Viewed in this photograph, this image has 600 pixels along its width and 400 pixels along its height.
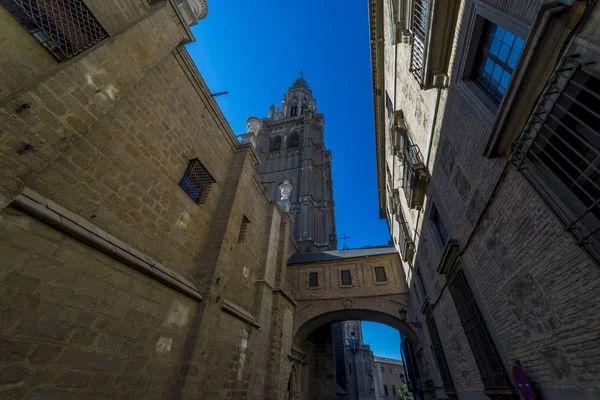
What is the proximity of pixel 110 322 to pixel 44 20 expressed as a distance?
4.80 meters

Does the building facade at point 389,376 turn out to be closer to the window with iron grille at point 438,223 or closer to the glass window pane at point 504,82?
the window with iron grille at point 438,223

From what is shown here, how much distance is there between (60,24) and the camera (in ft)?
13.4

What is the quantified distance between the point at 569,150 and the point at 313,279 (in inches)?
575

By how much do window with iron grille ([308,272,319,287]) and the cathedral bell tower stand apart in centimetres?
863

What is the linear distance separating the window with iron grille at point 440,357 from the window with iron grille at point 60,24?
1183 centimetres

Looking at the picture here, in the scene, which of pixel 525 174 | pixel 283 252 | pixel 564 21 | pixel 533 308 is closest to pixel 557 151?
pixel 525 174

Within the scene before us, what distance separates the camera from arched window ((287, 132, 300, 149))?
132 ft

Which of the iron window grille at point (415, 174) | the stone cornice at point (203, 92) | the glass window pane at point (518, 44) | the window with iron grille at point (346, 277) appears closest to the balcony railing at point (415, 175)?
the iron window grille at point (415, 174)

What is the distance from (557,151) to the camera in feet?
8.91

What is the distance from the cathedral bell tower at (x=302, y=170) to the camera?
2864cm

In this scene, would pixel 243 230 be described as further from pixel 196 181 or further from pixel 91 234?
pixel 91 234

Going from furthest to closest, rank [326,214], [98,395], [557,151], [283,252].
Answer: [326,214] < [283,252] < [98,395] < [557,151]

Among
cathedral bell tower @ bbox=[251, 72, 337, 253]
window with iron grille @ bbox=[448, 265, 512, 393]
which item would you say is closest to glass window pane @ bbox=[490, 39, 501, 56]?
window with iron grille @ bbox=[448, 265, 512, 393]

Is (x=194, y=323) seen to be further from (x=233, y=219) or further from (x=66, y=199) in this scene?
(x=66, y=199)
